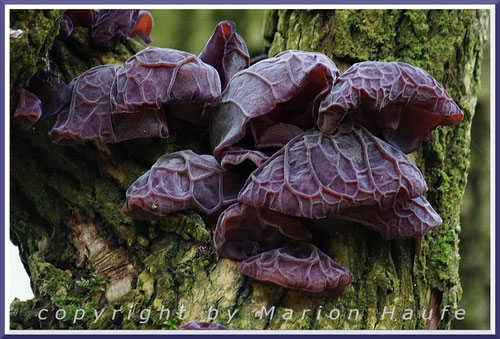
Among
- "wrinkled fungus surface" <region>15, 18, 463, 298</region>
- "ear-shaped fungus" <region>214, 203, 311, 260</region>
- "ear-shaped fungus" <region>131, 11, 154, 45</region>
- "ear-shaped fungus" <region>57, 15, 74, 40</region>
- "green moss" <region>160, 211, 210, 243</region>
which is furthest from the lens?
"ear-shaped fungus" <region>131, 11, 154, 45</region>

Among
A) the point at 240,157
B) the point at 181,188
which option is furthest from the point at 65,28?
the point at 240,157

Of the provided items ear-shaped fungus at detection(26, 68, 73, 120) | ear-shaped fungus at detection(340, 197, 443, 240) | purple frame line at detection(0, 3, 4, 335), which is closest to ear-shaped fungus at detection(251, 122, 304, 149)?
ear-shaped fungus at detection(340, 197, 443, 240)

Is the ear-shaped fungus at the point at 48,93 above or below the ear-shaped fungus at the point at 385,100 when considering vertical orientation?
below

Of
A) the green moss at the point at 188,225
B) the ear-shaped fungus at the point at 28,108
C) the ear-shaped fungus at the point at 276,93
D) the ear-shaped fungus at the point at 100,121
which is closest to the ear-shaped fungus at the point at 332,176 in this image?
the ear-shaped fungus at the point at 276,93

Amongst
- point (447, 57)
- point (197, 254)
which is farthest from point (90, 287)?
point (447, 57)

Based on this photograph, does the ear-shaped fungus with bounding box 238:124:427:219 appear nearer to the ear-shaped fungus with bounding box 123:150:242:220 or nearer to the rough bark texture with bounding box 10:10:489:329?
the ear-shaped fungus with bounding box 123:150:242:220

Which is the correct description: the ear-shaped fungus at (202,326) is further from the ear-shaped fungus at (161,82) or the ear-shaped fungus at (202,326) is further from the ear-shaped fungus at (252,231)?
the ear-shaped fungus at (161,82)
